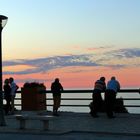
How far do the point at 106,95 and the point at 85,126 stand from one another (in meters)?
3.35

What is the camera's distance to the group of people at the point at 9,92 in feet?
91.4

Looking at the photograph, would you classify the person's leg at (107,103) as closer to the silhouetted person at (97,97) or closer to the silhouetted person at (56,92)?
the silhouetted person at (97,97)

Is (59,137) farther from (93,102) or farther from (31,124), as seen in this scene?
(93,102)

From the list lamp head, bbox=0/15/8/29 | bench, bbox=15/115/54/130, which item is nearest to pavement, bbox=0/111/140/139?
bench, bbox=15/115/54/130

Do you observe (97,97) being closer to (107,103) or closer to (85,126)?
(107,103)

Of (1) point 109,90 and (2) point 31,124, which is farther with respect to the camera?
(1) point 109,90

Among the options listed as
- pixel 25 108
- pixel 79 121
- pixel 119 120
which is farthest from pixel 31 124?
pixel 25 108

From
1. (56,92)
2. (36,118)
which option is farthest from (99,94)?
(36,118)

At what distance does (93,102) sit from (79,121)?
1708mm

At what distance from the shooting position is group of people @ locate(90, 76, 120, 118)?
24.0 metres

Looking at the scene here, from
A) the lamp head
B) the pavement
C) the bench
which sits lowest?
the pavement

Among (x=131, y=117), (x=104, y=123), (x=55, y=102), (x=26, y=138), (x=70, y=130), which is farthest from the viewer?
(x=55, y=102)

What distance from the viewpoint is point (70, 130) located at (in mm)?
19484

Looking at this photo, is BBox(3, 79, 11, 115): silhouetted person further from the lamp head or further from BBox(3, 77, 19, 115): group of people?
the lamp head
